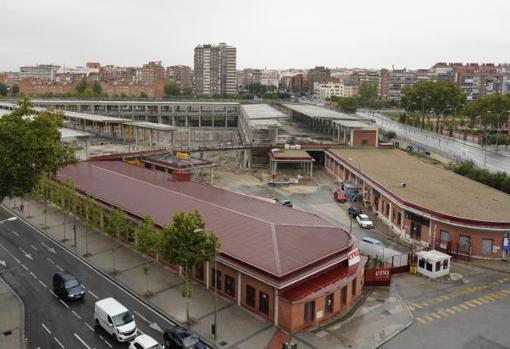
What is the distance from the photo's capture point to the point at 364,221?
52.4m

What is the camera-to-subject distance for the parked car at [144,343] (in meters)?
26.4

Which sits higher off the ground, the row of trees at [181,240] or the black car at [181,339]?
the row of trees at [181,240]

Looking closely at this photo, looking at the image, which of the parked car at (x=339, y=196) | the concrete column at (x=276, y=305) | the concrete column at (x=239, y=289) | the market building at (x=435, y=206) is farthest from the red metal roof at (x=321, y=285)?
the parked car at (x=339, y=196)

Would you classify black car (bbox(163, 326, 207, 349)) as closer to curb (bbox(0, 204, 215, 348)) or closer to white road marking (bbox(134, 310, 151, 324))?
curb (bbox(0, 204, 215, 348))

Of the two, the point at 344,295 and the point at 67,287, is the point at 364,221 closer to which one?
the point at 344,295

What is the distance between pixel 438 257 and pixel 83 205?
35.1 metres

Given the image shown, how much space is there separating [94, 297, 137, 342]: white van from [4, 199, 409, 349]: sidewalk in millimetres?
3380

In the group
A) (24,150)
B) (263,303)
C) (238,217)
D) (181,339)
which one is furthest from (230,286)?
(24,150)

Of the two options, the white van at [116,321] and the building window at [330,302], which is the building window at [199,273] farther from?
the building window at [330,302]

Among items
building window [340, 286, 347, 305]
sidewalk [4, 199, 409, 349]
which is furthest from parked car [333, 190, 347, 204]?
building window [340, 286, 347, 305]

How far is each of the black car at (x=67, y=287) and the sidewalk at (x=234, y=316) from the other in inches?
136

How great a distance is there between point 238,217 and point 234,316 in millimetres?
8671

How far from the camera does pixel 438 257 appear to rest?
3912 cm

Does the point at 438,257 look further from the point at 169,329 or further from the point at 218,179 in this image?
the point at 218,179
